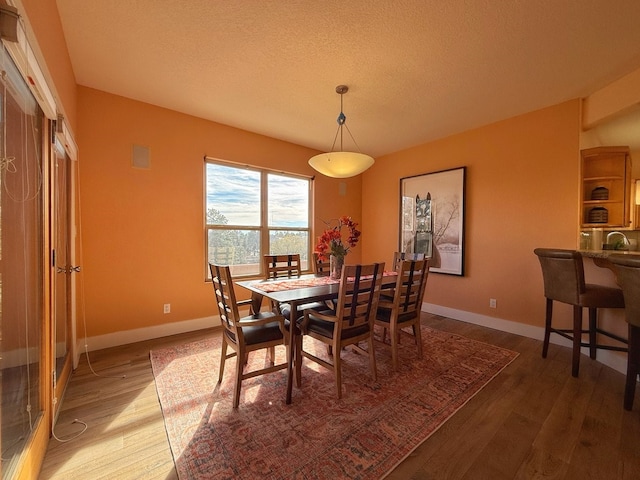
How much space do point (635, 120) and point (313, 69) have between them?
10.8 feet

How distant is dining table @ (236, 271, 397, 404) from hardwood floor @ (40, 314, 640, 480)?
920 millimetres

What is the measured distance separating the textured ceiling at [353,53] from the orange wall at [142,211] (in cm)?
28

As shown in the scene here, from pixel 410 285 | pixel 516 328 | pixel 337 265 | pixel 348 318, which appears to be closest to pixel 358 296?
pixel 348 318

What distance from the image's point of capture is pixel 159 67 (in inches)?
95.4

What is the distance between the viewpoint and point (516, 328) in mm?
3342

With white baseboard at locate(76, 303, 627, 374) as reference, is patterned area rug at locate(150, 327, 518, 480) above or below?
below

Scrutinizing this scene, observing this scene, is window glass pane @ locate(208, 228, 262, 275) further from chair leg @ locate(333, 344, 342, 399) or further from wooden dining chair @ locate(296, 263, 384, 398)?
chair leg @ locate(333, 344, 342, 399)

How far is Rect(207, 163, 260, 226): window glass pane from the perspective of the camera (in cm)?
360

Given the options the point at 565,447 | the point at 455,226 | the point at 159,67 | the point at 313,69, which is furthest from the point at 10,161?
the point at 455,226

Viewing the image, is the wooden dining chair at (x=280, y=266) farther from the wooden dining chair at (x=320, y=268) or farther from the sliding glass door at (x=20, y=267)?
the sliding glass door at (x=20, y=267)

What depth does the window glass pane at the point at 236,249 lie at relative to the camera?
3611 mm

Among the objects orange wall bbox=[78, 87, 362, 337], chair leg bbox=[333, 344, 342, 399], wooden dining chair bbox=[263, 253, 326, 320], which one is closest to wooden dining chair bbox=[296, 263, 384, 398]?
chair leg bbox=[333, 344, 342, 399]

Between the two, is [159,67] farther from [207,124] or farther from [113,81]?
[207,124]

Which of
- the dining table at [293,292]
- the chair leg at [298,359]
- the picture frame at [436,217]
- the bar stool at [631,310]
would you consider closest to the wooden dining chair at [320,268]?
the dining table at [293,292]
